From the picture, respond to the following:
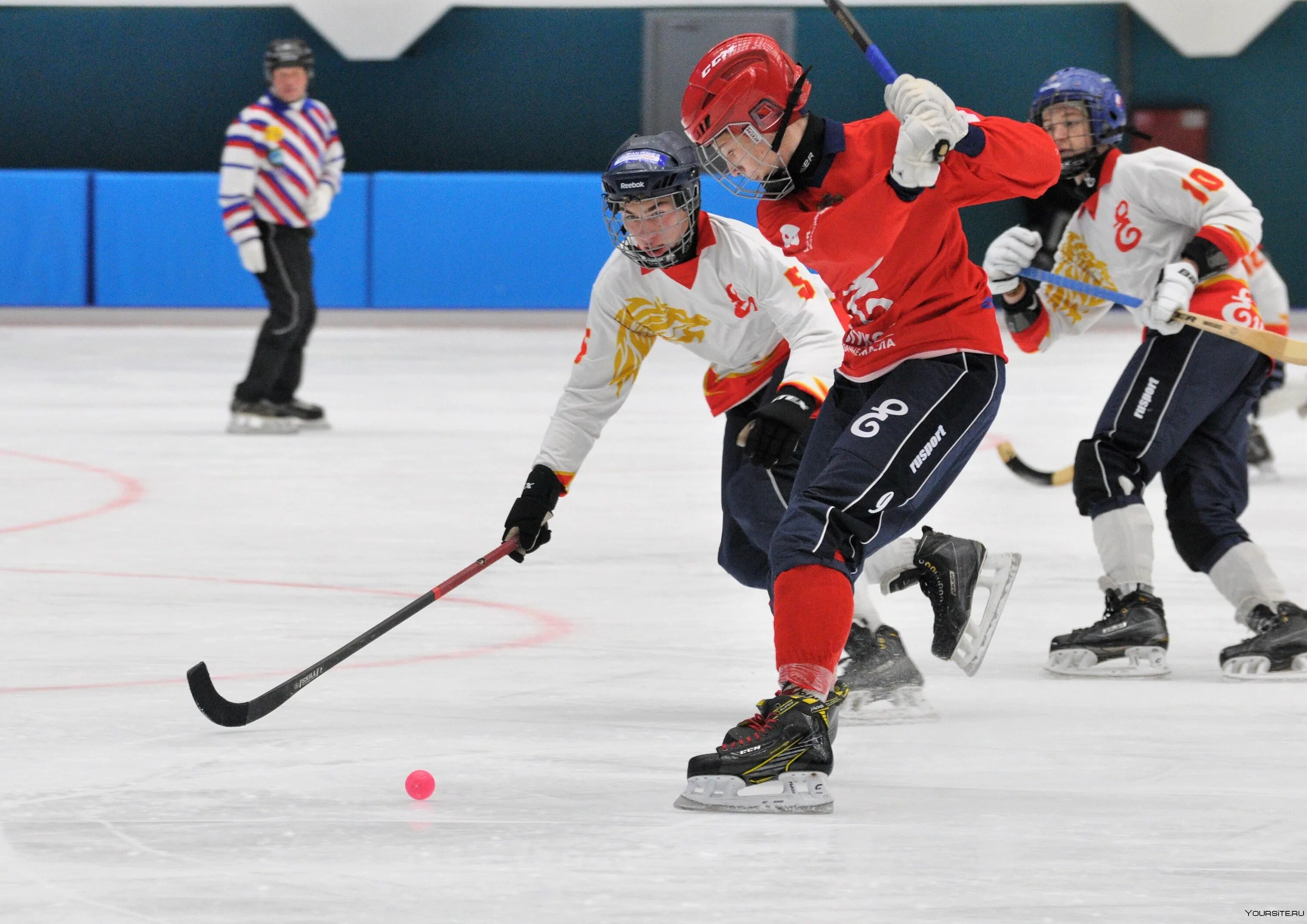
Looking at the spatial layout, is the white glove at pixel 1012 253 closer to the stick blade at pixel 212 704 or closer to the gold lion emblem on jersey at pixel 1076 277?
the gold lion emblem on jersey at pixel 1076 277

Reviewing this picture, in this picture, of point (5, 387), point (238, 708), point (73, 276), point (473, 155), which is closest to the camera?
point (238, 708)

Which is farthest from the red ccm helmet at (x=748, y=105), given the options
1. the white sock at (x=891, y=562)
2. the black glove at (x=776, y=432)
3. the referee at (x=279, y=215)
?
the referee at (x=279, y=215)

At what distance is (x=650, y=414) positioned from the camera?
335 inches

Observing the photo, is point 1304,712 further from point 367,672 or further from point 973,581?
point 367,672

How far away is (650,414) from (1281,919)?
6325 mm

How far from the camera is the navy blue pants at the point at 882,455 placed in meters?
2.98

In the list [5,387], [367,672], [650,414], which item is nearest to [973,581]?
[367,672]

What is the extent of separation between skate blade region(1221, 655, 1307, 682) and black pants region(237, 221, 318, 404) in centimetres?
493

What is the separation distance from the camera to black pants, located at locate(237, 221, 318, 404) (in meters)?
7.89

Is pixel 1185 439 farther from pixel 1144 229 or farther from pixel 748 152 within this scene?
pixel 748 152

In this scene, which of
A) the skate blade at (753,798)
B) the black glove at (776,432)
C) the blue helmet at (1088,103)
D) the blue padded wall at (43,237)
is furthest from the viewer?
the blue padded wall at (43,237)

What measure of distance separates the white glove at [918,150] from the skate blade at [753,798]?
95 centimetres

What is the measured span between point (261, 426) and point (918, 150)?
5319 mm

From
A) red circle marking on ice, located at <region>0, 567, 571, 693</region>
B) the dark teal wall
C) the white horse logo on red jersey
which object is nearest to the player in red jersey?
the white horse logo on red jersey
